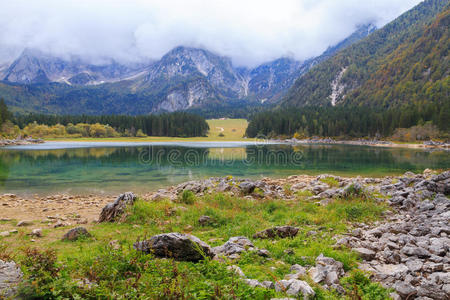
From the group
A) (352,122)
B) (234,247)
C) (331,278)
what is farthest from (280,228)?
(352,122)

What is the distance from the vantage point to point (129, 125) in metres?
168

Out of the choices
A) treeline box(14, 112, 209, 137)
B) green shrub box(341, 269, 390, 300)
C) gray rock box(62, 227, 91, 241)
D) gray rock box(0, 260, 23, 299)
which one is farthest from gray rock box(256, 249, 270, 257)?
treeline box(14, 112, 209, 137)

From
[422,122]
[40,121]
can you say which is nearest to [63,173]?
[422,122]

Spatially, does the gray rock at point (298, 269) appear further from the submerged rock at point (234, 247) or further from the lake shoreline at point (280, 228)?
the submerged rock at point (234, 247)

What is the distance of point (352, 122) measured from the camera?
147m

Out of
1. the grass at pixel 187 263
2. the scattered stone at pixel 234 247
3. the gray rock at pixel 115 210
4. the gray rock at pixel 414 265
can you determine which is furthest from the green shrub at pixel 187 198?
the gray rock at pixel 414 265

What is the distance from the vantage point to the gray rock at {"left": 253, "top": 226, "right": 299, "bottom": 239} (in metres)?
9.60

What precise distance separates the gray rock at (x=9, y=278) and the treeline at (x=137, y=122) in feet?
540

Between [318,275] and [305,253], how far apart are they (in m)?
1.74

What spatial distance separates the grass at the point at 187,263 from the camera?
4.68 m

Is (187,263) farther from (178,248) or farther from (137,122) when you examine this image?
(137,122)

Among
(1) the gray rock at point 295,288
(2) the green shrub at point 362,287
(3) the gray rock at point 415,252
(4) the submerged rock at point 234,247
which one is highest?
(1) the gray rock at point 295,288

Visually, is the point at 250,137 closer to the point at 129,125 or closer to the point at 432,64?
the point at 129,125

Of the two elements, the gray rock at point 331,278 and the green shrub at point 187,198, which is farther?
the green shrub at point 187,198
